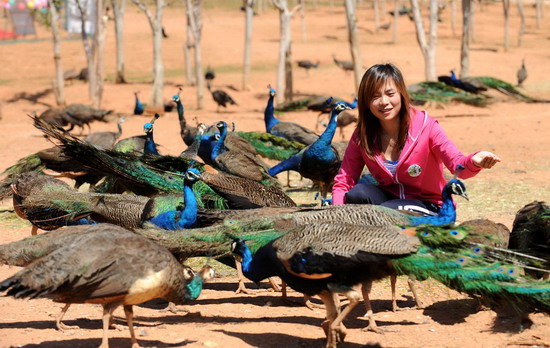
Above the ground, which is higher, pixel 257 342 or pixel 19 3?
pixel 19 3

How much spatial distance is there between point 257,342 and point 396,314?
154 centimetres

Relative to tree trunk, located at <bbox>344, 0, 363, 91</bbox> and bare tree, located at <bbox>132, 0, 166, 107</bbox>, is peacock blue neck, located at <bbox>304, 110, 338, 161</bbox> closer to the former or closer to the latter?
tree trunk, located at <bbox>344, 0, 363, 91</bbox>

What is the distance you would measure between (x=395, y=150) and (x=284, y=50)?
18.1 m

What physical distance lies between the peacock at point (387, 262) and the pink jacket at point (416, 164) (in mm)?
678

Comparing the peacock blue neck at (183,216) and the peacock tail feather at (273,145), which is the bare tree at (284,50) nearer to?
the peacock tail feather at (273,145)

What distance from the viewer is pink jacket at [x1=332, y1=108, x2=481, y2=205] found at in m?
5.70

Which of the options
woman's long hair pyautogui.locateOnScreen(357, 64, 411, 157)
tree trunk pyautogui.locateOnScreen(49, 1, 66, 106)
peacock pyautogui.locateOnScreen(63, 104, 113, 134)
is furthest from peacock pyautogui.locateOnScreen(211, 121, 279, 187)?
tree trunk pyautogui.locateOnScreen(49, 1, 66, 106)

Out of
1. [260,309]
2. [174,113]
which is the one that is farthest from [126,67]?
[260,309]

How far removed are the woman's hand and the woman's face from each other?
0.76 meters

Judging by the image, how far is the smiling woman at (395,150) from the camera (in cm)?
570

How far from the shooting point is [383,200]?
241 inches

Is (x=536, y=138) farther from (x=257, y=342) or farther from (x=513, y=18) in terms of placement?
(x=513, y=18)

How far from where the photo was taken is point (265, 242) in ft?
18.5

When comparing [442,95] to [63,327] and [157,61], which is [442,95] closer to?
[157,61]
